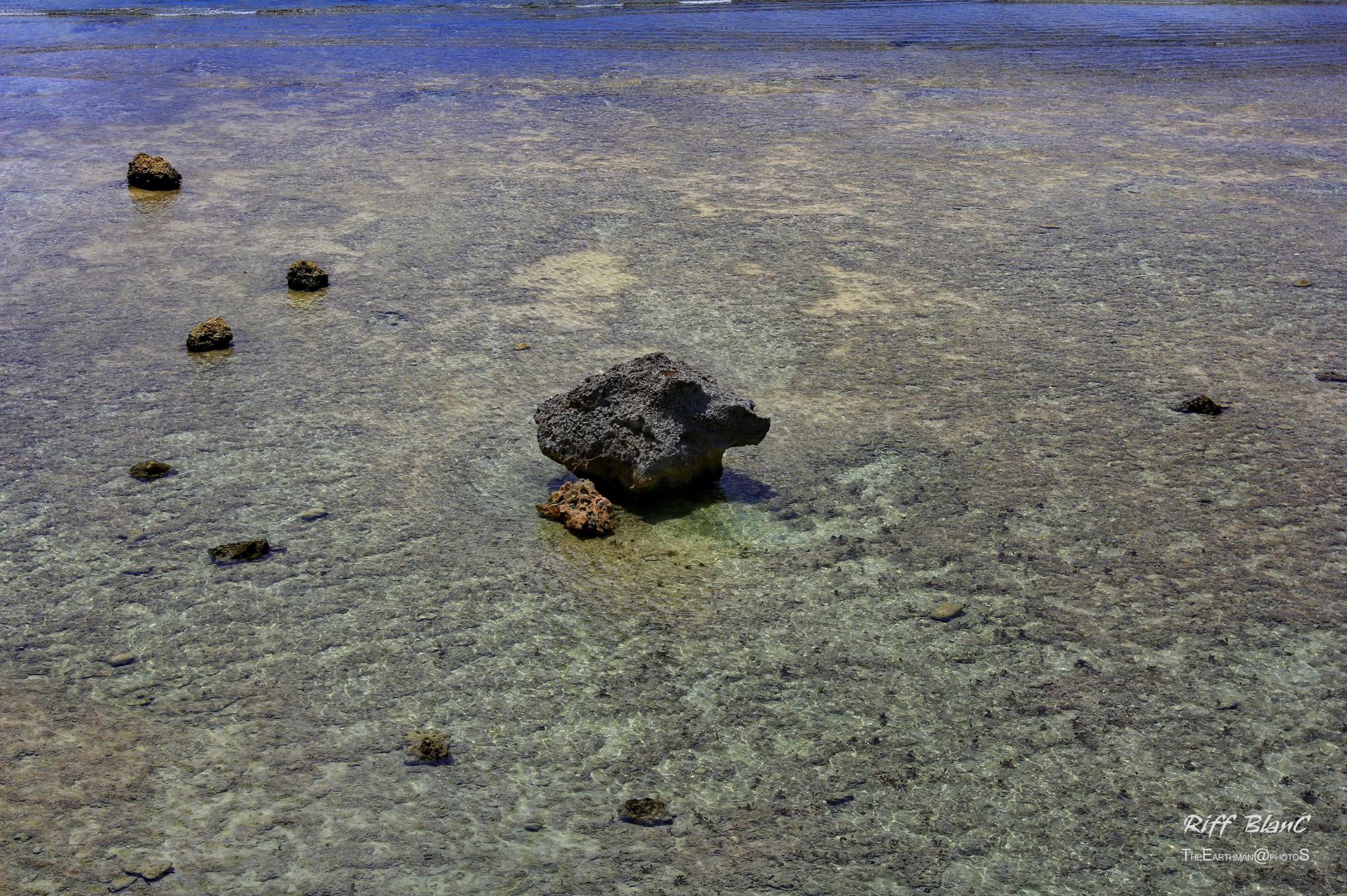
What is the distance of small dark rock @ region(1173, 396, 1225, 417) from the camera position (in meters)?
3.53

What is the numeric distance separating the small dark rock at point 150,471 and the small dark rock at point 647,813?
185 centimetres

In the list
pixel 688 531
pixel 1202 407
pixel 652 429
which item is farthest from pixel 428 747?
pixel 1202 407

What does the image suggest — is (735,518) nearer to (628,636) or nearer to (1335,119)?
(628,636)

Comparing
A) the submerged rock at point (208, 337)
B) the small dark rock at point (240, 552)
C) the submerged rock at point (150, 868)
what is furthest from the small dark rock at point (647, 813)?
the submerged rock at point (208, 337)

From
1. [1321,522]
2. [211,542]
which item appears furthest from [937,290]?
[211,542]

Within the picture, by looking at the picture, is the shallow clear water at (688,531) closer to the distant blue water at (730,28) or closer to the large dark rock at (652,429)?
→ the large dark rock at (652,429)

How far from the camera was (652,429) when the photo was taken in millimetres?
3002

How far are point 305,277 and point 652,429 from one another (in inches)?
83.5

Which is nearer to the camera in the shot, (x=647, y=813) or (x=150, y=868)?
(x=150, y=868)

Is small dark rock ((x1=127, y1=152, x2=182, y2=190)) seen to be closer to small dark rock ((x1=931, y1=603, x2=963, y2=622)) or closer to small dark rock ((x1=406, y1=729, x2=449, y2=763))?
small dark rock ((x1=406, y1=729, x2=449, y2=763))

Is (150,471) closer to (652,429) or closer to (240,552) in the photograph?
(240,552)

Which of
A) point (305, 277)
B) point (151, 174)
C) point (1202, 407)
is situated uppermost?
point (151, 174)

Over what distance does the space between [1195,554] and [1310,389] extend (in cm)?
125

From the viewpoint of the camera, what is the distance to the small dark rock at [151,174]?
5.73 metres
